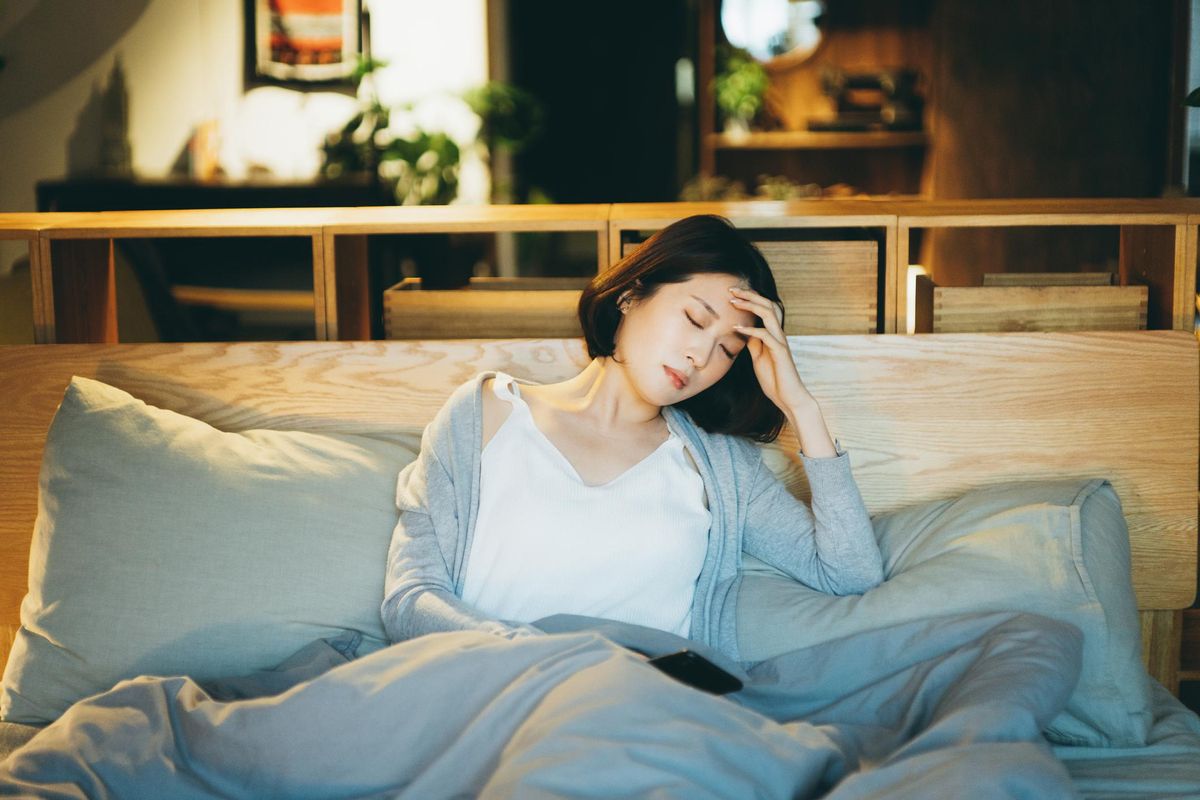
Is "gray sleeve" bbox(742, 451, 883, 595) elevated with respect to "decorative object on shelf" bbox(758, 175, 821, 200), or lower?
lower

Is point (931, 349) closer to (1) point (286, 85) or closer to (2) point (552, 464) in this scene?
(2) point (552, 464)

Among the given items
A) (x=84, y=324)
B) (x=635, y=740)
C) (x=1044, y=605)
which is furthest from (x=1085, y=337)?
(x=84, y=324)

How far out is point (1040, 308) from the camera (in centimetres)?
209

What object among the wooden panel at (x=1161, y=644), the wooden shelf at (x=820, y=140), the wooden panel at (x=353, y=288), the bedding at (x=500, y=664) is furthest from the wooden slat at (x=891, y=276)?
the wooden shelf at (x=820, y=140)

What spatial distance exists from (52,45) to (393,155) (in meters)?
1.29

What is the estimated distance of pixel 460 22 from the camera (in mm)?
5914

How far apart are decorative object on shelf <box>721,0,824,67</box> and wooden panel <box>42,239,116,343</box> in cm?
423

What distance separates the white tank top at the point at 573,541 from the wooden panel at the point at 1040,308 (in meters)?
0.64

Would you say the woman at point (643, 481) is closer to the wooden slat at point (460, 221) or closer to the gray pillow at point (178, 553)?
the gray pillow at point (178, 553)

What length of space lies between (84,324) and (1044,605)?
5.76ft

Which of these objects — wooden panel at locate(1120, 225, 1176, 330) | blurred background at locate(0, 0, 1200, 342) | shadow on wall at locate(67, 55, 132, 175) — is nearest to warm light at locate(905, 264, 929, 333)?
wooden panel at locate(1120, 225, 1176, 330)

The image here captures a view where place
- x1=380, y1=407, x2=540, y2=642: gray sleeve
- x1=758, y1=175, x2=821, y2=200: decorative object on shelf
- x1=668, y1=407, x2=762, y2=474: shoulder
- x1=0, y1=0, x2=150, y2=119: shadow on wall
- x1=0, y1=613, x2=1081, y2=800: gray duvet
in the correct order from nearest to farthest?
x1=0, y1=613, x2=1081, y2=800: gray duvet, x1=380, y1=407, x2=540, y2=642: gray sleeve, x1=668, y1=407, x2=762, y2=474: shoulder, x1=0, y1=0, x2=150, y2=119: shadow on wall, x1=758, y1=175, x2=821, y2=200: decorative object on shelf

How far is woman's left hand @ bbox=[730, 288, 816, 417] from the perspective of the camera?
175 cm

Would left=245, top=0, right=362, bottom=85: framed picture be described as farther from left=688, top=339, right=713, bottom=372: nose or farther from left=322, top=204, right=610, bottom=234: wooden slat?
left=688, top=339, right=713, bottom=372: nose
